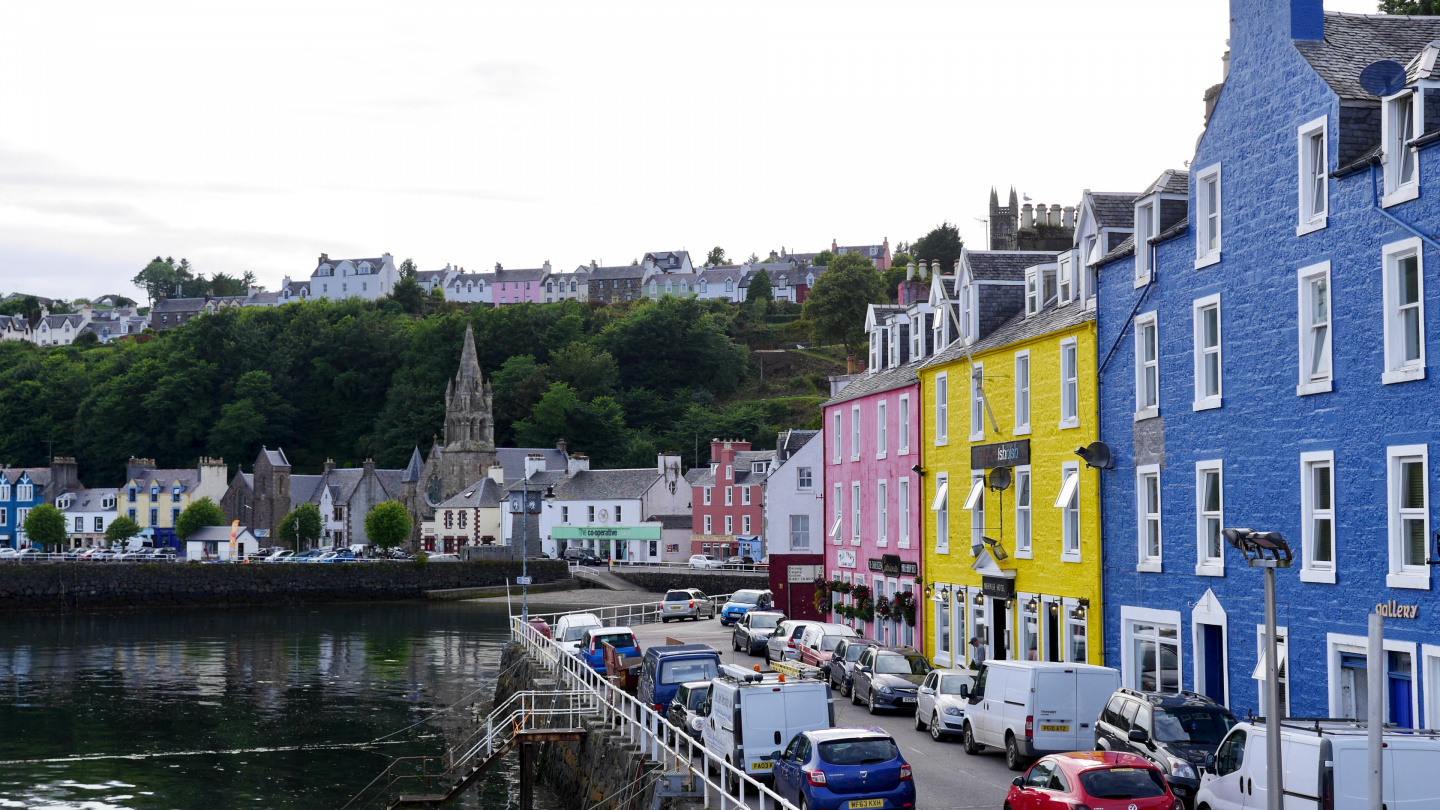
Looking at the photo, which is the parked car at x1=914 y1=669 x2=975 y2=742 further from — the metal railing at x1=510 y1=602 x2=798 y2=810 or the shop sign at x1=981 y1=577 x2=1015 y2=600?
the shop sign at x1=981 y1=577 x2=1015 y2=600

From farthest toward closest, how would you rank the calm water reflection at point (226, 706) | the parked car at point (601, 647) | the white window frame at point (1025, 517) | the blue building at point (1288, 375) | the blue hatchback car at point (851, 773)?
the parked car at point (601, 647) → the calm water reflection at point (226, 706) → the white window frame at point (1025, 517) → the blue building at point (1288, 375) → the blue hatchback car at point (851, 773)

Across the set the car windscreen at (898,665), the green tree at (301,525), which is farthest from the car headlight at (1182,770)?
the green tree at (301,525)

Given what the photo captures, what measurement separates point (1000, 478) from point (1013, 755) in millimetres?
11651

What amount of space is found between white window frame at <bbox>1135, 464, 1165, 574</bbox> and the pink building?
42.0 feet

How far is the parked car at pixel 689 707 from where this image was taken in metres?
24.9

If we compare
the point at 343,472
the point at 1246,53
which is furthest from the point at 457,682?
the point at 343,472

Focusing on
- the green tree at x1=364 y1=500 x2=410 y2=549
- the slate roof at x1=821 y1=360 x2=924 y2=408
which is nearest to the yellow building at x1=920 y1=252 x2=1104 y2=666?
the slate roof at x1=821 y1=360 x2=924 y2=408

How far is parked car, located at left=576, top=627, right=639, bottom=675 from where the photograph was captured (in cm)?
3819

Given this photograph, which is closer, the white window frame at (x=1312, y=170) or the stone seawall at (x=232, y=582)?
the white window frame at (x=1312, y=170)

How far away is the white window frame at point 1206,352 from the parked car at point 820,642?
13.6m

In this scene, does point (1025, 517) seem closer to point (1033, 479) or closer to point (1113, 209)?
point (1033, 479)

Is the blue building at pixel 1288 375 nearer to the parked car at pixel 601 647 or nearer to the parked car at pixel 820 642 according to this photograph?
the parked car at pixel 820 642

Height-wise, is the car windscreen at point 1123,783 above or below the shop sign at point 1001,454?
below

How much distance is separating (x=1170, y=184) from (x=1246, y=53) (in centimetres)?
353
